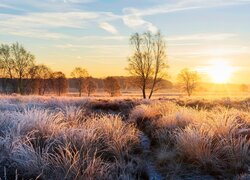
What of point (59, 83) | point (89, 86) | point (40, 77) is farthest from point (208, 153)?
point (89, 86)

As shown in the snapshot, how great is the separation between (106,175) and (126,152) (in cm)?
229

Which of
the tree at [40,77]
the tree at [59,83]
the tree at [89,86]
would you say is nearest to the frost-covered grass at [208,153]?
the tree at [40,77]

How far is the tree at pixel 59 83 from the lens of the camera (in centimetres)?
7938

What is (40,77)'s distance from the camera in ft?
250

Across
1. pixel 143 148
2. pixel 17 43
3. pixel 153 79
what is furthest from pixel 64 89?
pixel 143 148

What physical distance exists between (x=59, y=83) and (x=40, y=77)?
192 inches

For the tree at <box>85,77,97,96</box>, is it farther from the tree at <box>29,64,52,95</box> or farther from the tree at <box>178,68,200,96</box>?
the tree at <box>178,68,200,96</box>

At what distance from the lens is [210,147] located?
8062 millimetres

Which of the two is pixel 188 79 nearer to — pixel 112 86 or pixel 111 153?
pixel 112 86

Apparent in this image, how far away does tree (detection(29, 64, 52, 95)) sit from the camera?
71.3 m

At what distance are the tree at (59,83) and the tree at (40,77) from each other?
4.33 feet

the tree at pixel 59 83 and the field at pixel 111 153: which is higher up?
the tree at pixel 59 83

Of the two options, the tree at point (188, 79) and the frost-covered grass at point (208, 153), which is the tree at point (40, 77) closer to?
the tree at point (188, 79)

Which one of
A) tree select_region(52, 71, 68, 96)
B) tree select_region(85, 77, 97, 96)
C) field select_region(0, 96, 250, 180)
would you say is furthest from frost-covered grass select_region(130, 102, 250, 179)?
tree select_region(85, 77, 97, 96)
